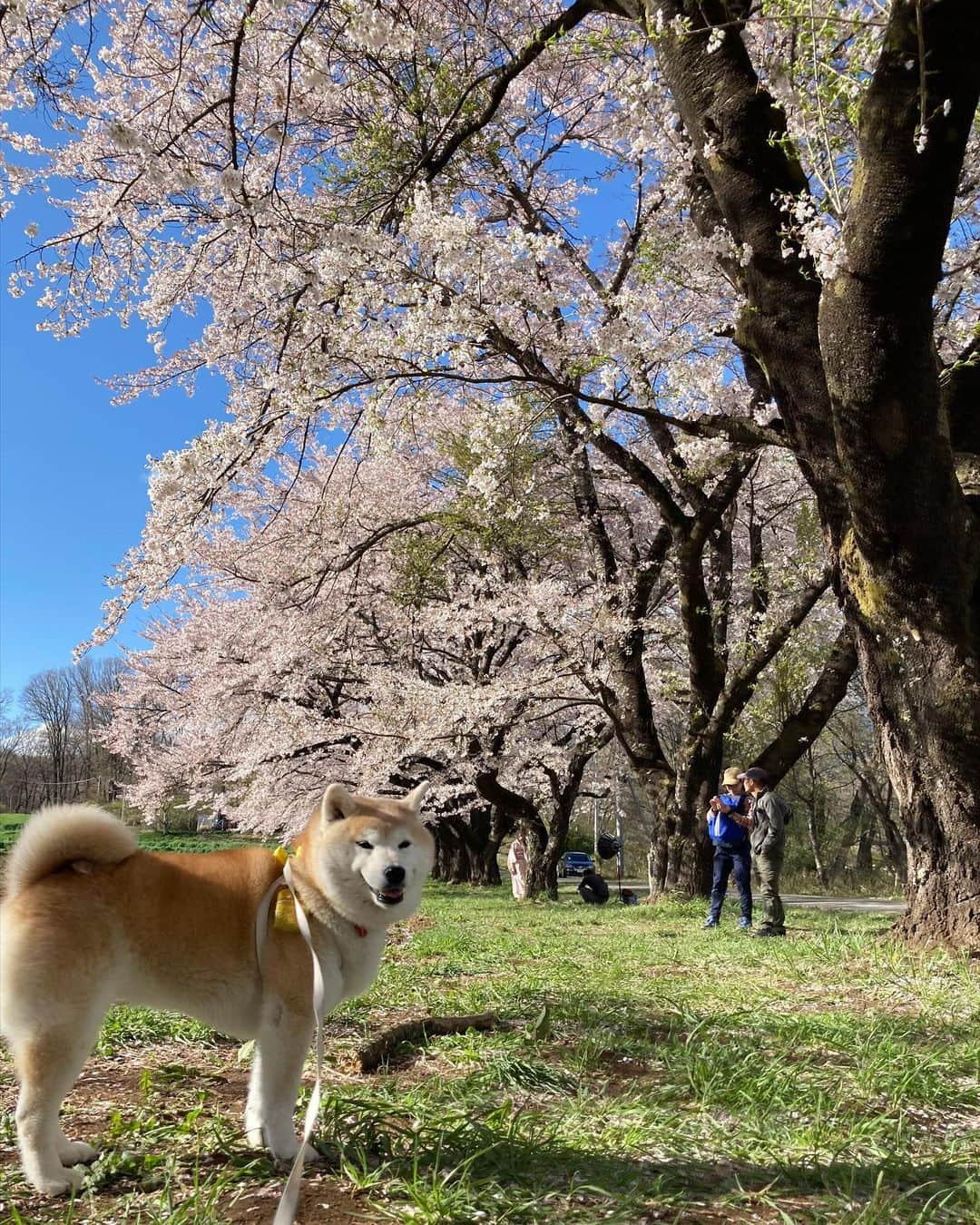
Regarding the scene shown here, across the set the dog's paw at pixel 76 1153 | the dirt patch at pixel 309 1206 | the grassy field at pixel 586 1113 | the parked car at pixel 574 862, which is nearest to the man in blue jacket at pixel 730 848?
the grassy field at pixel 586 1113

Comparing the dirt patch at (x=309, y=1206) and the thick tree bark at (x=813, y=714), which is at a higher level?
the thick tree bark at (x=813, y=714)

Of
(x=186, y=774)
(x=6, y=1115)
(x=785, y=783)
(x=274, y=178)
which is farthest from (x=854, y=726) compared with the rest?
(x=6, y=1115)

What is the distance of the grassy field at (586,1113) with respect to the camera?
86.6 inches

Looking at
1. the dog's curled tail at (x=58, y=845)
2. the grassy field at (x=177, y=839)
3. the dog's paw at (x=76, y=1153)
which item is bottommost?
the grassy field at (x=177, y=839)

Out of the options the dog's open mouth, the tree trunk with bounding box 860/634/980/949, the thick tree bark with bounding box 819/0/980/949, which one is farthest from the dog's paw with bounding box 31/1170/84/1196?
the tree trunk with bounding box 860/634/980/949

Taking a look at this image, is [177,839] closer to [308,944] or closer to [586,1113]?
[586,1113]

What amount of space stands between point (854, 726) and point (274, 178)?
1270 inches

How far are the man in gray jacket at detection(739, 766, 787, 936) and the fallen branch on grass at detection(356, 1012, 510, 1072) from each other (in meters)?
5.18

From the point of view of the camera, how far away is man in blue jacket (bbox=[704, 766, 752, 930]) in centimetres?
943

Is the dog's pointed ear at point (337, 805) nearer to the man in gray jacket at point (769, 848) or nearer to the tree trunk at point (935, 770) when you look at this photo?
the tree trunk at point (935, 770)

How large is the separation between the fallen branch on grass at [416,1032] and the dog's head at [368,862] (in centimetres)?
112

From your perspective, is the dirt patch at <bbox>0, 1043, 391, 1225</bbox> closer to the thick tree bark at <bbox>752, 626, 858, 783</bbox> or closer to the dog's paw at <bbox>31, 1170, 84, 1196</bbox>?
the dog's paw at <bbox>31, 1170, 84, 1196</bbox>

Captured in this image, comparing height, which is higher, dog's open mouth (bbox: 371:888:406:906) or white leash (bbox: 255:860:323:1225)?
dog's open mouth (bbox: 371:888:406:906)

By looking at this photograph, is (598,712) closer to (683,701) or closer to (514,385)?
(683,701)
